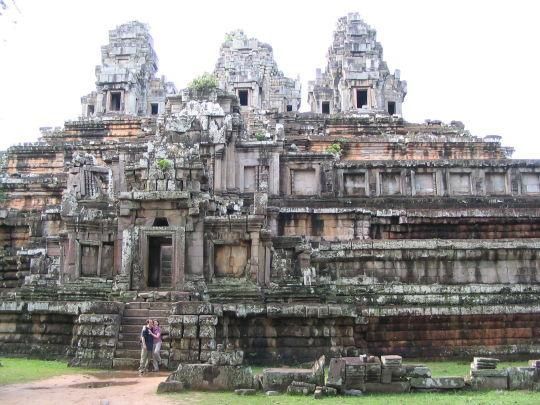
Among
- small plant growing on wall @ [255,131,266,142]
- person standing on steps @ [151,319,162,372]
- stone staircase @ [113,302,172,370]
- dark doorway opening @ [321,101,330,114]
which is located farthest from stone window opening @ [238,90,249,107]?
person standing on steps @ [151,319,162,372]

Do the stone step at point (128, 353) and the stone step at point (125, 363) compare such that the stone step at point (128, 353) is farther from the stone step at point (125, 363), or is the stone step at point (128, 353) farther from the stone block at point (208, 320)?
the stone block at point (208, 320)

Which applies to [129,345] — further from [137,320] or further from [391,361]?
[391,361]

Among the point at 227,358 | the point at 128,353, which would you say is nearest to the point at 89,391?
the point at 227,358

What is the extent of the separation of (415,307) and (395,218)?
27.3 ft

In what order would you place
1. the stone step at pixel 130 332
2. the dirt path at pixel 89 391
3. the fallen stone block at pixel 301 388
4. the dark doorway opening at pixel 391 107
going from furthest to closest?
the dark doorway opening at pixel 391 107 → the stone step at pixel 130 332 → the fallen stone block at pixel 301 388 → the dirt path at pixel 89 391

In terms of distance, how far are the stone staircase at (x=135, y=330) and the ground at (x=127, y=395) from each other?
1048 mm

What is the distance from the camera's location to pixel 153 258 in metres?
20.1

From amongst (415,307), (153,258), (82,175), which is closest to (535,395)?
Result: (415,307)

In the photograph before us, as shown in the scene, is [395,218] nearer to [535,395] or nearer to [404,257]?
[404,257]

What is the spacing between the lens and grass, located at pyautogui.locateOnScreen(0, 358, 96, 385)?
13009 millimetres

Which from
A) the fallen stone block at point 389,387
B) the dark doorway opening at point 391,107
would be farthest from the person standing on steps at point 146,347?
the dark doorway opening at point 391,107

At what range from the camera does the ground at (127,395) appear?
1037cm

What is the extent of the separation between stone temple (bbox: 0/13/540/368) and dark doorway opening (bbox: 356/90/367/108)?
11.4 meters

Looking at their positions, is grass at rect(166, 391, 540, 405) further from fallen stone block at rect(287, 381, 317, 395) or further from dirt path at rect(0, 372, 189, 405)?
dirt path at rect(0, 372, 189, 405)
